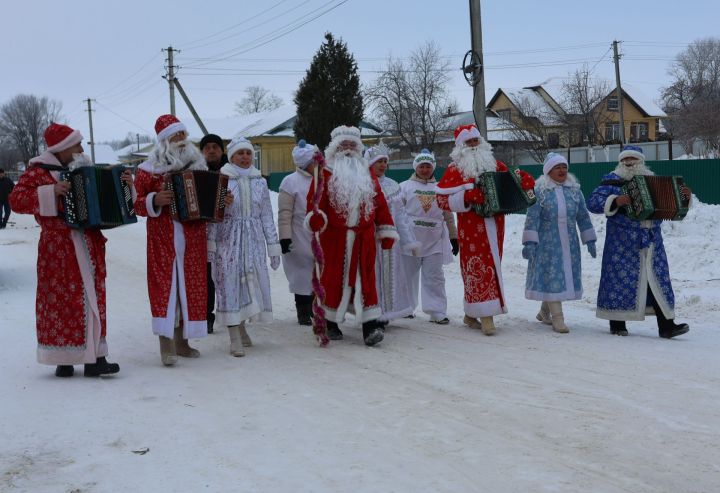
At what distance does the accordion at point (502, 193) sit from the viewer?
8.27 metres

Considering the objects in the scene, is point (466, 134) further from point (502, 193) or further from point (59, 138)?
point (59, 138)

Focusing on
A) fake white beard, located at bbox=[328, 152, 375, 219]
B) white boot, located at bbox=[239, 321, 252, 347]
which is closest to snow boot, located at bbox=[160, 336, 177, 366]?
white boot, located at bbox=[239, 321, 252, 347]

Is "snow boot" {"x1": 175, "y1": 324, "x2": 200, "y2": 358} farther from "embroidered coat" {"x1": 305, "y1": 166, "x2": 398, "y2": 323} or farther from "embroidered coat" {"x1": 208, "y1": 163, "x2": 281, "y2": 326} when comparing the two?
"embroidered coat" {"x1": 305, "y1": 166, "x2": 398, "y2": 323}

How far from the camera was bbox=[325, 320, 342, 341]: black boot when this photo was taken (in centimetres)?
817

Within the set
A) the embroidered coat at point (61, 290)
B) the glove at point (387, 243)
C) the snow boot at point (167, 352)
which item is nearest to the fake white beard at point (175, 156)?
the embroidered coat at point (61, 290)

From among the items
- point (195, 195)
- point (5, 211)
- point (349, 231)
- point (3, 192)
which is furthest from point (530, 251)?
point (5, 211)

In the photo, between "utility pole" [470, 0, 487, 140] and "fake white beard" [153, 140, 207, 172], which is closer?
"fake white beard" [153, 140, 207, 172]

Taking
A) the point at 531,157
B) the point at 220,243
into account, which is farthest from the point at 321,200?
the point at 531,157

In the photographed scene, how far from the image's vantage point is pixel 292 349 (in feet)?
25.3

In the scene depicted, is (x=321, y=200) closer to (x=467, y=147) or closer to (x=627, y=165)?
(x=467, y=147)

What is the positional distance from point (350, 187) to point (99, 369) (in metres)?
2.85

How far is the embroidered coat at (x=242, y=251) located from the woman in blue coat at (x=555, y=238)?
2.76 m

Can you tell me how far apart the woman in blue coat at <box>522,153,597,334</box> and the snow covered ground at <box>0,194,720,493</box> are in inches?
17.1

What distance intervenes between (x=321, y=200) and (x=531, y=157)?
33.2m
